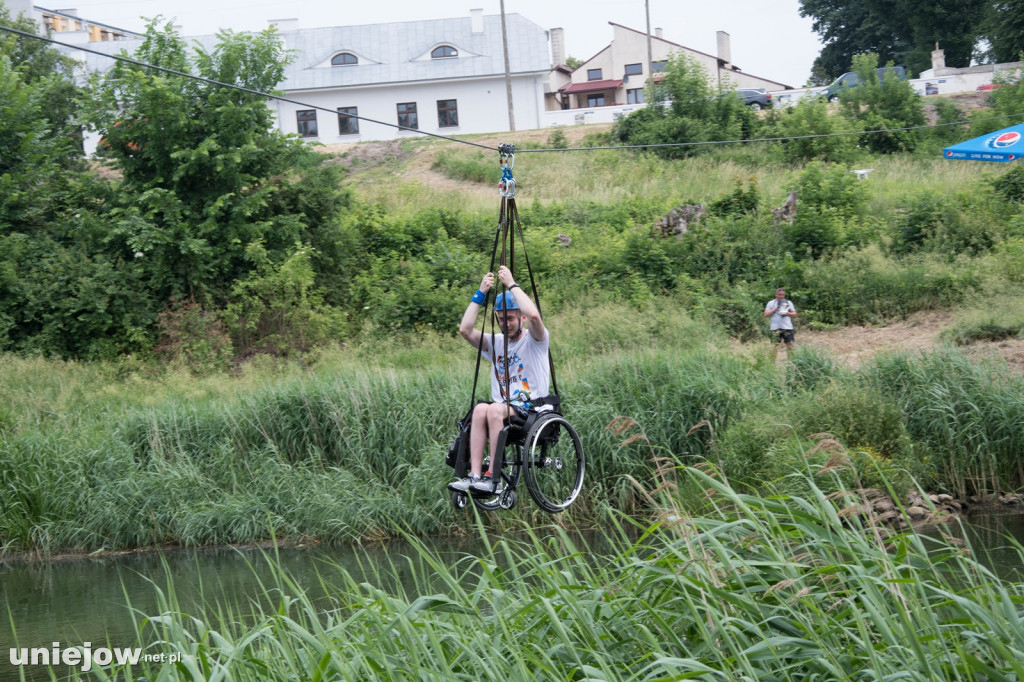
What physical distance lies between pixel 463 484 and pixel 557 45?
55.5m

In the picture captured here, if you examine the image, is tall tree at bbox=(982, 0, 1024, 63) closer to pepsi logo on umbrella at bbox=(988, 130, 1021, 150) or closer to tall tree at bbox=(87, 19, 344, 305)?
pepsi logo on umbrella at bbox=(988, 130, 1021, 150)

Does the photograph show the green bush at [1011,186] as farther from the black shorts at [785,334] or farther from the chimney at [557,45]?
the chimney at [557,45]

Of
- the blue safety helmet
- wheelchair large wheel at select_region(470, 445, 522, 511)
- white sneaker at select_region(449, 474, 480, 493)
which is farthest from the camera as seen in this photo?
wheelchair large wheel at select_region(470, 445, 522, 511)

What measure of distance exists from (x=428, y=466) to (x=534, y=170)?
18.3 meters

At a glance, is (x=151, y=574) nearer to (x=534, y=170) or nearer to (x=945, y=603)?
(x=945, y=603)

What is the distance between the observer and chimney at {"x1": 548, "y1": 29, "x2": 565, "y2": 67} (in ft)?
192

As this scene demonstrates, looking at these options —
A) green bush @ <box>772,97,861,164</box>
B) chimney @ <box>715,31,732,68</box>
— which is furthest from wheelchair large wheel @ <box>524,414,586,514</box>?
chimney @ <box>715,31,732,68</box>

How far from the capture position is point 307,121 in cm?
4391

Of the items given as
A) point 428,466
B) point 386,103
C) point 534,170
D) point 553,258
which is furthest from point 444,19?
point 428,466

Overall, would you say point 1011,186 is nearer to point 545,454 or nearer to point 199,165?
point 199,165

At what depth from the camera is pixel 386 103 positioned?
44.6m

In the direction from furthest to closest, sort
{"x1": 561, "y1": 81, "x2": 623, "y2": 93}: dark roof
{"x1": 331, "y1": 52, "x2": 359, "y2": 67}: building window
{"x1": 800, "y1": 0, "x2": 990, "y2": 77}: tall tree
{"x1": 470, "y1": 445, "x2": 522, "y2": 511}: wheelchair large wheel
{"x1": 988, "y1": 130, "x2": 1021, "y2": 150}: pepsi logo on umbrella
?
{"x1": 561, "y1": 81, "x2": 623, "y2": 93}: dark roof < {"x1": 800, "y1": 0, "x2": 990, "y2": 77}: tall tree < {"x1": 331, "y1": 52, "x2": 359, "y2": 67}: building window < {"x1": 988, "y1": 130, "x2": 1021, "y2": 150}: pepsi logo on umbrella < {"x1": 470, "y1": 445, "x2": 522, "y2": 511}: wheelchair large wheel

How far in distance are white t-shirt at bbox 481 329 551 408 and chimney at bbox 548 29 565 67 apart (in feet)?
175

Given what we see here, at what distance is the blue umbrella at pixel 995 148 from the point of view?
1669 cm
